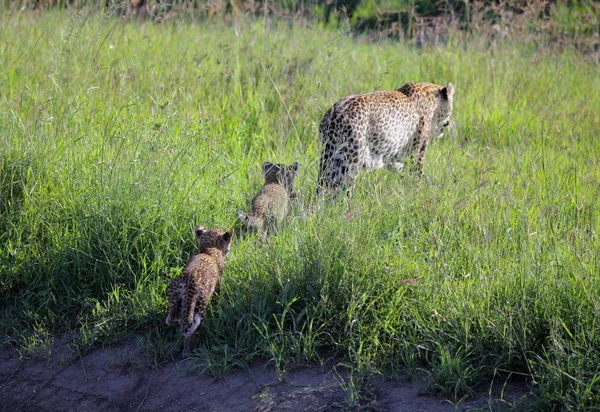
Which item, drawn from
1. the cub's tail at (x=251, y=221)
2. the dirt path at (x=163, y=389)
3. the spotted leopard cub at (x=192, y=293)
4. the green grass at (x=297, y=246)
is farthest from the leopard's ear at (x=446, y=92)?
the dirt path at (x=163, y=389)

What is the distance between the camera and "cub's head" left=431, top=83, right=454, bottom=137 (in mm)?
6875

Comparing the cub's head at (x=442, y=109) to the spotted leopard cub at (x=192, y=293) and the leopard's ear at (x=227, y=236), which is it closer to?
the leopard's ear at (x=227, y=236)

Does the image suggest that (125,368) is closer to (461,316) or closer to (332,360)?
(332,360)

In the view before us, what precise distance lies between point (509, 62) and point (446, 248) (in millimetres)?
4727

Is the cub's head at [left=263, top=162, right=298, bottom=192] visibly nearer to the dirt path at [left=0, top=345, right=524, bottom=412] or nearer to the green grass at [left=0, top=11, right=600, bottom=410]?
the green grass at [left=0, top=11, right=600, bottom=410]

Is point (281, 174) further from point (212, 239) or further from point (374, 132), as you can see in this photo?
point (212, 239)

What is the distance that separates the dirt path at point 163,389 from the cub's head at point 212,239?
0.73 meters

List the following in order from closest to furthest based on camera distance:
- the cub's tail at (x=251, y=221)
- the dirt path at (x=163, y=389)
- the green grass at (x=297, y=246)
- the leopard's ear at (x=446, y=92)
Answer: the dirt path at (x=163, y=389), the green grass at (x=297, y=246), the cub's tail at (x=251, y=221), the leopard's ear at (x=446, y=92)

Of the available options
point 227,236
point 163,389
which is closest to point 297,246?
point 227,236

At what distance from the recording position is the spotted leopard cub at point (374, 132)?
5.76 meters

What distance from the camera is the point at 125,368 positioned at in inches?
186

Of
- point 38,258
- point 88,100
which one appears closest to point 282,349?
point 38,258

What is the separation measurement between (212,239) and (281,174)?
1.08 m

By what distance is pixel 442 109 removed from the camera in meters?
6.93
